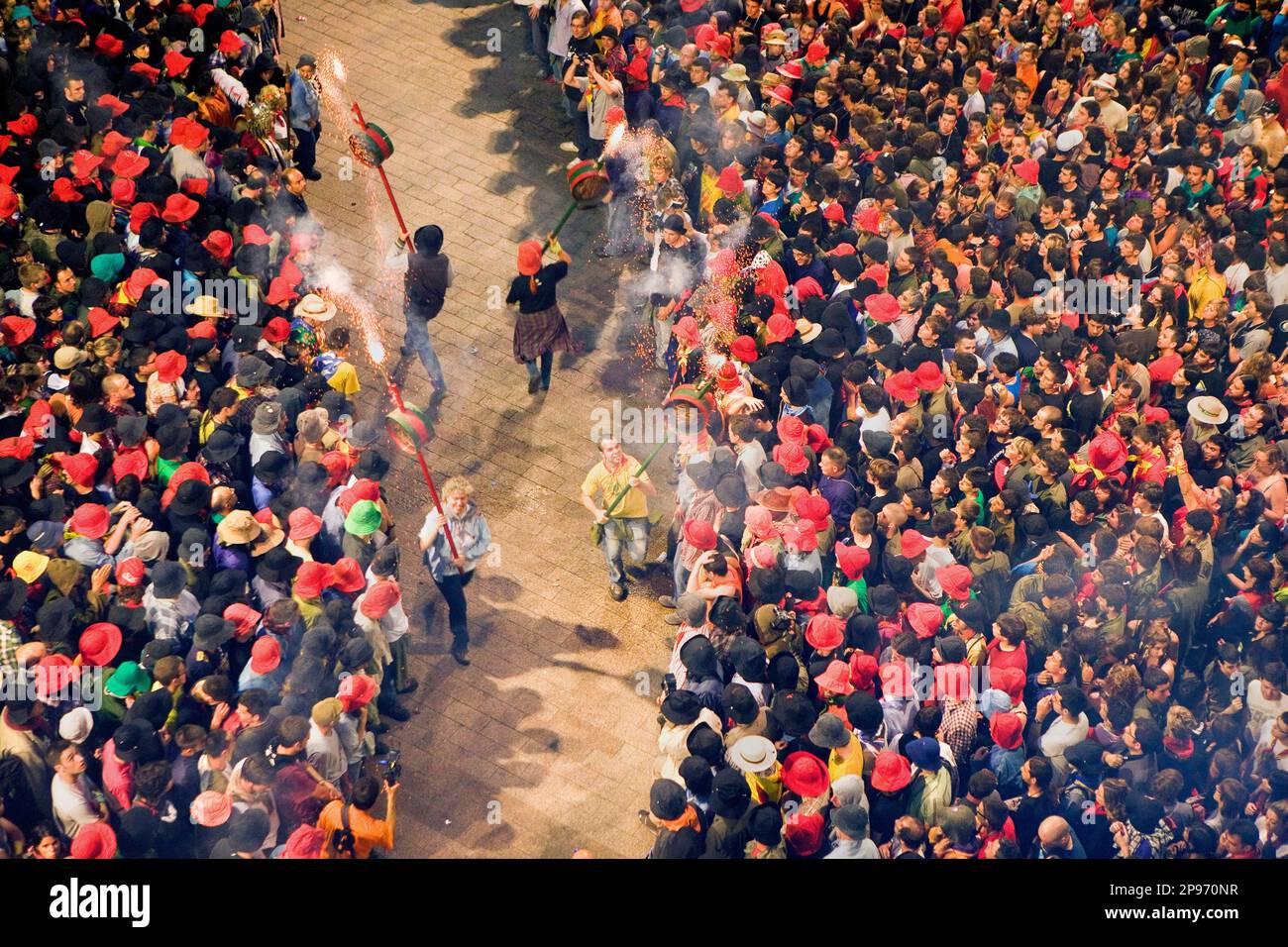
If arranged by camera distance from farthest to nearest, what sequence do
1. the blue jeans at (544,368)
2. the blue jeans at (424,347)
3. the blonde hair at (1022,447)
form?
the blue jeans at (544,368) < the blue jeans at (424,347) < the blonde hair at (1022,447)

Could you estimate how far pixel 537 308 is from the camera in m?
13.6

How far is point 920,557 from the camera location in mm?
10922

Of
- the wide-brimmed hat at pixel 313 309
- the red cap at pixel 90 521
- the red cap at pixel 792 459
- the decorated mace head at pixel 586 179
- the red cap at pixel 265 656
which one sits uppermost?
the decorated mace head at pixel 586 179

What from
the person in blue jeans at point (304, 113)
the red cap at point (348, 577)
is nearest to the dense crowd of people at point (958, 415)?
the red cap at point (348, 577)

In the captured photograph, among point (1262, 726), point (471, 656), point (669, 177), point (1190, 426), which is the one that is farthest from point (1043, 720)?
point (669, 177)

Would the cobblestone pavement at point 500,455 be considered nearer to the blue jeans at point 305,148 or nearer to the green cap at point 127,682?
the blue jeans at point 305,148

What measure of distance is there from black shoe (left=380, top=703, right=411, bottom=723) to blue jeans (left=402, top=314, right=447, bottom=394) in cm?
404

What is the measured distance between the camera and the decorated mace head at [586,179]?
587 inches

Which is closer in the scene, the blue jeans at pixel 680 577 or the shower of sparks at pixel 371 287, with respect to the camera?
the blue jeans at pixel 680 577

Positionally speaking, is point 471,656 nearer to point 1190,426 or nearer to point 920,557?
point 920,557

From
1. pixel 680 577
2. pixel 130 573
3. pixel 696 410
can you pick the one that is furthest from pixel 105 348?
pixel 680 577

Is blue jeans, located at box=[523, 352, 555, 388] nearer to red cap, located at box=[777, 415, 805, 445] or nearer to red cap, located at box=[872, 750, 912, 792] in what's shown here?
red cap, located at box=[777, 415, 805, 445]

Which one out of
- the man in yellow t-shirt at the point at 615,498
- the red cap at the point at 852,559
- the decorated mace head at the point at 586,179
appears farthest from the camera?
the decorated mace head at the point at 586,179

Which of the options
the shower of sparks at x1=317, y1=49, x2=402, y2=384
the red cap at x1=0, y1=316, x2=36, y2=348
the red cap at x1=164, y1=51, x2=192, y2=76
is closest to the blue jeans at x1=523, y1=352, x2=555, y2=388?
the shower of sparks at x1=317, y1=49, x2=402, y2=384
